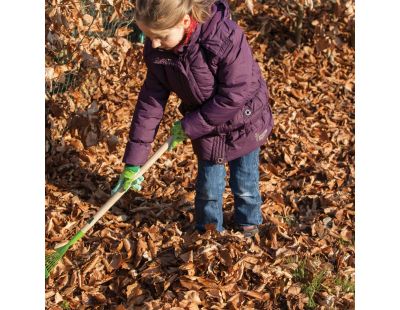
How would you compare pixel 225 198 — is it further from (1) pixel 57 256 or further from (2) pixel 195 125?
(1) pixel 57 256

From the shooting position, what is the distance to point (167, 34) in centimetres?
291

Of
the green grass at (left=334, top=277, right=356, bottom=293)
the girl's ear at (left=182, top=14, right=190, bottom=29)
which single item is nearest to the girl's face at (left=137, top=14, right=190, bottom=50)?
the girl's ear at (left=182, top=14, right=190, bottom=29)

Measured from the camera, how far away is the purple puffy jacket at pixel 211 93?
3.09 meters

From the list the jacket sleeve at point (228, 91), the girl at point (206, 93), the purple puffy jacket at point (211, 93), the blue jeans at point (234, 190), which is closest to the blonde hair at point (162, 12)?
the girl at point (206, 93)

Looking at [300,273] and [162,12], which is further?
[300,273]

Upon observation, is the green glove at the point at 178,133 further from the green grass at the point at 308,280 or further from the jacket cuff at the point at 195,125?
the green grass at the point at 308,280

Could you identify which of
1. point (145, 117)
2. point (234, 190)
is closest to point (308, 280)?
point (234, 190)

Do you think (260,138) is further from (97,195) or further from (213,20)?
(97,195)

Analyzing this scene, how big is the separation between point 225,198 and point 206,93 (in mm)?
1341

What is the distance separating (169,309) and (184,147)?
190 centimetres

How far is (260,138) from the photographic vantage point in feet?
11.7

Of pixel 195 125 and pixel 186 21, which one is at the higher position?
pixel 186 21

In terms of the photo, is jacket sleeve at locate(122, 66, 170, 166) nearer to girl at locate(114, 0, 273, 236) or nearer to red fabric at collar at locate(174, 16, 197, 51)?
girl at locate(114, 0, 273, 236)

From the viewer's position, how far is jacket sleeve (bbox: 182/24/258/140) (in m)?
3.10
